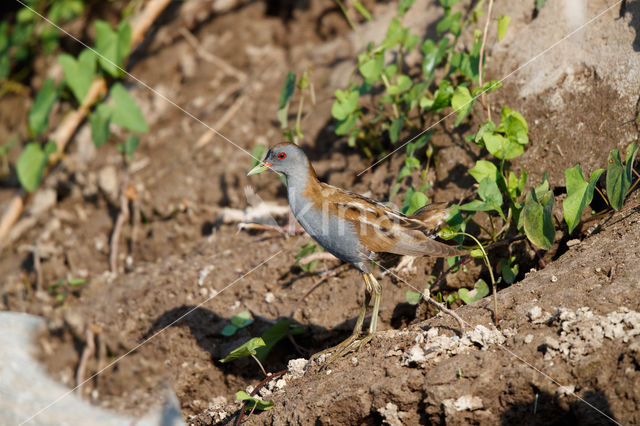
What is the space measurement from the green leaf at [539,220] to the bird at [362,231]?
1.51 feet

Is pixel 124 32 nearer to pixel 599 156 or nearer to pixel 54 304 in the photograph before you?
pixel 54 304

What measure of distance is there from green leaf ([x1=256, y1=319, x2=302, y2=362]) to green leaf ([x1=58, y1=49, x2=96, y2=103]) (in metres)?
4.02

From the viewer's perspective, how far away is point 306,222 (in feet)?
13.6

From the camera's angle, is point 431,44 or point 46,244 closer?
point 431,44

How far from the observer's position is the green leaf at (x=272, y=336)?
4344 mm

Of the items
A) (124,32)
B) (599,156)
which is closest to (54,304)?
(124,32)

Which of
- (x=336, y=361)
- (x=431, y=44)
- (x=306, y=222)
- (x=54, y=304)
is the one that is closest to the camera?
(x=336, y=361)

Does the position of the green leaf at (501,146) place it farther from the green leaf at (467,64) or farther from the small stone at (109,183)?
the small stone at (109,183)

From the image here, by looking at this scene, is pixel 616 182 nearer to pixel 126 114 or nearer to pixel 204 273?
pixel 204 273

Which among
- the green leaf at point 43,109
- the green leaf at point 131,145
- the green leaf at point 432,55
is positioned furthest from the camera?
the green leaf at point 43,109

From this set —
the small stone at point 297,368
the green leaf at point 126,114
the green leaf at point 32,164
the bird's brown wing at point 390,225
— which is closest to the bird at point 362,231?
the bird's brown wing at point 390,225

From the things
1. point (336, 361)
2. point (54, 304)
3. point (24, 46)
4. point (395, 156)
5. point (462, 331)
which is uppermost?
point (24, 46)

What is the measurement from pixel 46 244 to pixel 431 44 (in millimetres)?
4586

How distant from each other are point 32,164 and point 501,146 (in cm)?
537
